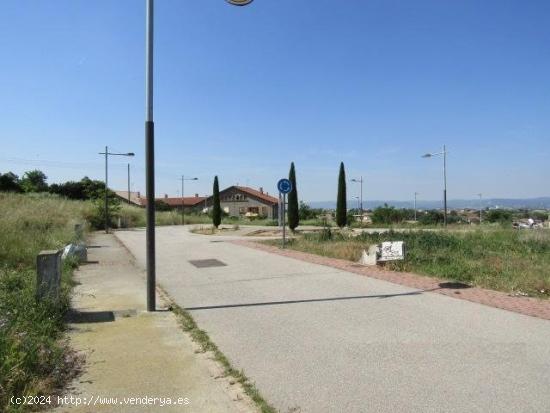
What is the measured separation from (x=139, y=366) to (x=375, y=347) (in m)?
2.53

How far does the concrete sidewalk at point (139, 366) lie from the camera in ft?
13.1

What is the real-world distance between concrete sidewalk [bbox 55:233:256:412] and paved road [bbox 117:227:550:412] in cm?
40

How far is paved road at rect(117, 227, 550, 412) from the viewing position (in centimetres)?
410

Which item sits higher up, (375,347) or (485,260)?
(485,260)

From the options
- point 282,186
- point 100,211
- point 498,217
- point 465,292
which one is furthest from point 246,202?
point 465,292

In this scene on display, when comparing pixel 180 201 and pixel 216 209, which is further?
pixel 180 201

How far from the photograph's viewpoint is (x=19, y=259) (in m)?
11.9

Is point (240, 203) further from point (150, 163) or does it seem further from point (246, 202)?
point (150, 163)

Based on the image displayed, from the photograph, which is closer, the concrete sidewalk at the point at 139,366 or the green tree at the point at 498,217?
the concrete sidewalk at the point at 139,366

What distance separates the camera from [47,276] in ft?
23.1

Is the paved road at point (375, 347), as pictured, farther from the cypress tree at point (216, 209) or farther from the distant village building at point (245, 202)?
the distant village building at point (245, 202)

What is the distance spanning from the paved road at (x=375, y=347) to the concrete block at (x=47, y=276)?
6.79ft

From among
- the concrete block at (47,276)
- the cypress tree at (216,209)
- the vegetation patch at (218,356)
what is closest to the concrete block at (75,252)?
the concrete block at (47,276)

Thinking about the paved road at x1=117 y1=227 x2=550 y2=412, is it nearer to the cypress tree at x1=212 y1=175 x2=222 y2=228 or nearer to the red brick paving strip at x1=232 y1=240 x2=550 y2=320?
the red brick paving strip at x1=232 y1=240 x2=550 y2=320
